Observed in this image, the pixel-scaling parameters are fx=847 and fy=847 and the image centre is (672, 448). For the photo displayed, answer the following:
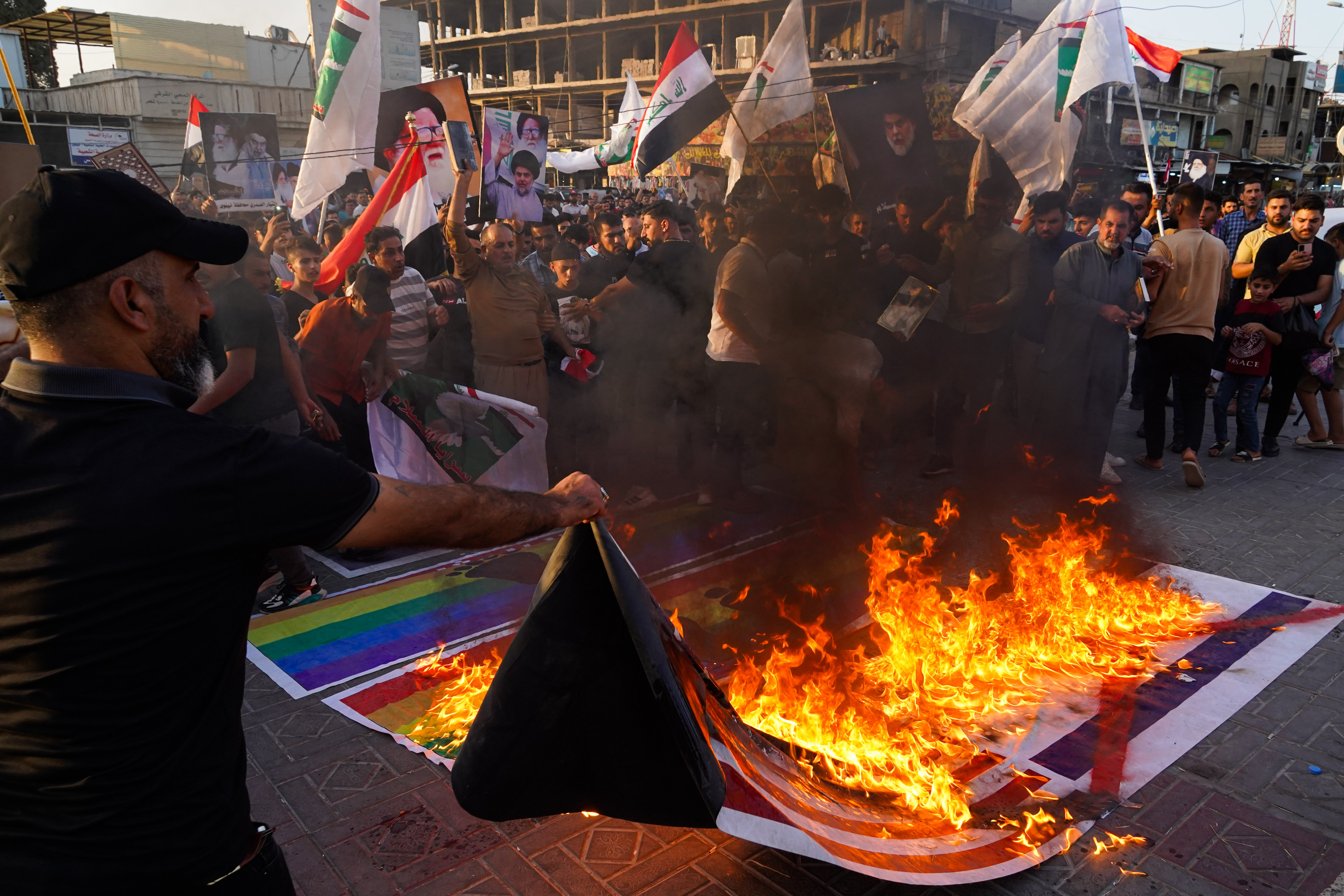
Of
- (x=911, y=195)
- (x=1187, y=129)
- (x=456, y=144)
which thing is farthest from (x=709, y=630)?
(x=1187, y=129)

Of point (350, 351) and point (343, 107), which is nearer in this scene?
point (350, 351)

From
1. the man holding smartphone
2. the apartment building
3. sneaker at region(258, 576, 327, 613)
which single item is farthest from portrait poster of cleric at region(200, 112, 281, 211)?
the apartment building

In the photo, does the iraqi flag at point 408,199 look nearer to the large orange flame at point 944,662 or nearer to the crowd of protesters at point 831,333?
the crowd of protesters at point 831,333

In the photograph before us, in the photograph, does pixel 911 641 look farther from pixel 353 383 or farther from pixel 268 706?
pixel 353 383

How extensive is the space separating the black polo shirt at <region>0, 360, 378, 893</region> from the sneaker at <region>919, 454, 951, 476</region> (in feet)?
19.6

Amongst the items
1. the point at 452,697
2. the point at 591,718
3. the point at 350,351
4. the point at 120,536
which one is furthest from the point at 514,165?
the point at 120,536

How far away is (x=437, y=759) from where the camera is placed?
3.37m

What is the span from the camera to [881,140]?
25.7ft

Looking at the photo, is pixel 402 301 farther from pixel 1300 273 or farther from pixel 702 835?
pixel 1300 273

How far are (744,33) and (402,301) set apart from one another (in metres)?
5.23

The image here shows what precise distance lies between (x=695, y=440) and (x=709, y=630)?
248 centimetres

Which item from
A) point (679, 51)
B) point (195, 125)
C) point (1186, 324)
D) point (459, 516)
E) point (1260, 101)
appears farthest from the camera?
point (1260, 101)

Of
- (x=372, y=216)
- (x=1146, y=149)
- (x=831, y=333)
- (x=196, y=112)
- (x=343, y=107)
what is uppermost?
(x=196, y=112)

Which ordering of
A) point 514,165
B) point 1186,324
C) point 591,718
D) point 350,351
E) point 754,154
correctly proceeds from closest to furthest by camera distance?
point 591,718 < point 350,351 < point 1186,324 < point 754,154 < point 514,165
